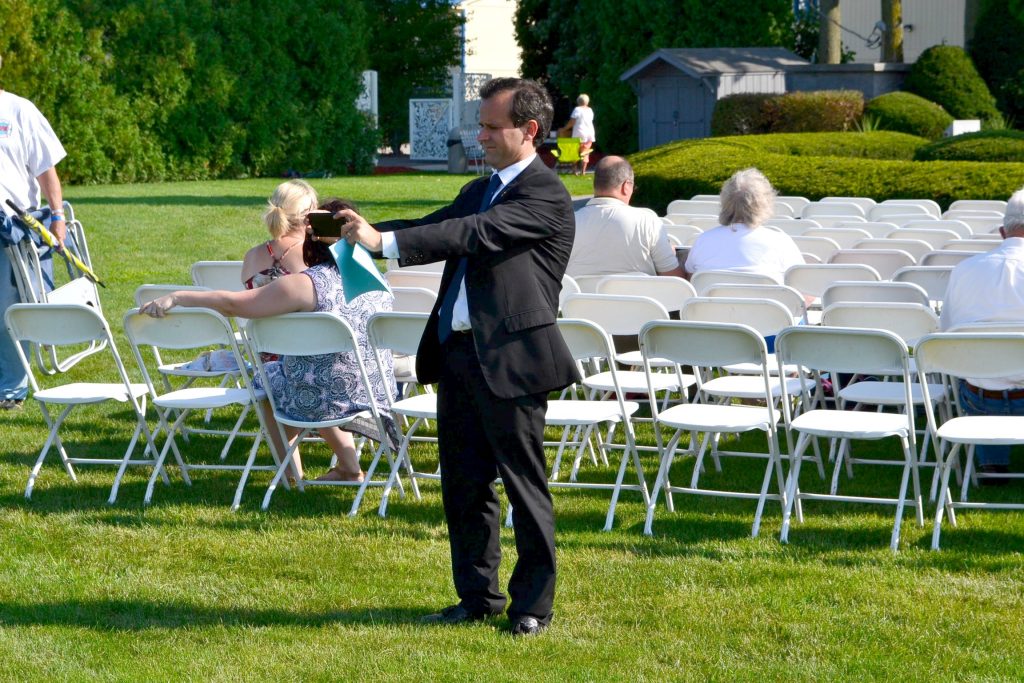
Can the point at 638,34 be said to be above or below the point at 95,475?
above

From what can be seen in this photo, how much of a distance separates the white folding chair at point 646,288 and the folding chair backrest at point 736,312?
3.17ft

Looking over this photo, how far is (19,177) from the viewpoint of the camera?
28.3 feet

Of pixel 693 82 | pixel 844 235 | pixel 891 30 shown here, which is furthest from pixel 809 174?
pixel 891 30

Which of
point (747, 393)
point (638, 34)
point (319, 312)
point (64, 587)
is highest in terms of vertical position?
point (638, 34)

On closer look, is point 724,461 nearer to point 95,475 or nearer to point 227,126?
point 95,475

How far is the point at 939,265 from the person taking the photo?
27.8ft

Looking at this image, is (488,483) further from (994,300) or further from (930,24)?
(930,24)

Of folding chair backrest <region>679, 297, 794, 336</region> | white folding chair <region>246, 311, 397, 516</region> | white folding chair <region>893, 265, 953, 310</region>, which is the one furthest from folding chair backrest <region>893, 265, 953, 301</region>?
white folding chair <region>246, 311, 397, 516</region>

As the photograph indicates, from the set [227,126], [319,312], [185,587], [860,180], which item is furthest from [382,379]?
[227,126]

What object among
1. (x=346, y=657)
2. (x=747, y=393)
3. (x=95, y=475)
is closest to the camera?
(x=346, y=657)

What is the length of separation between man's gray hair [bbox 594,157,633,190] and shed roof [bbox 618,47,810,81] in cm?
2395

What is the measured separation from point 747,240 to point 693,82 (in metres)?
25.4

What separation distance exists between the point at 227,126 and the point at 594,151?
10690 mm

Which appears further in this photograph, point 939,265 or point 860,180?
point 860,180
